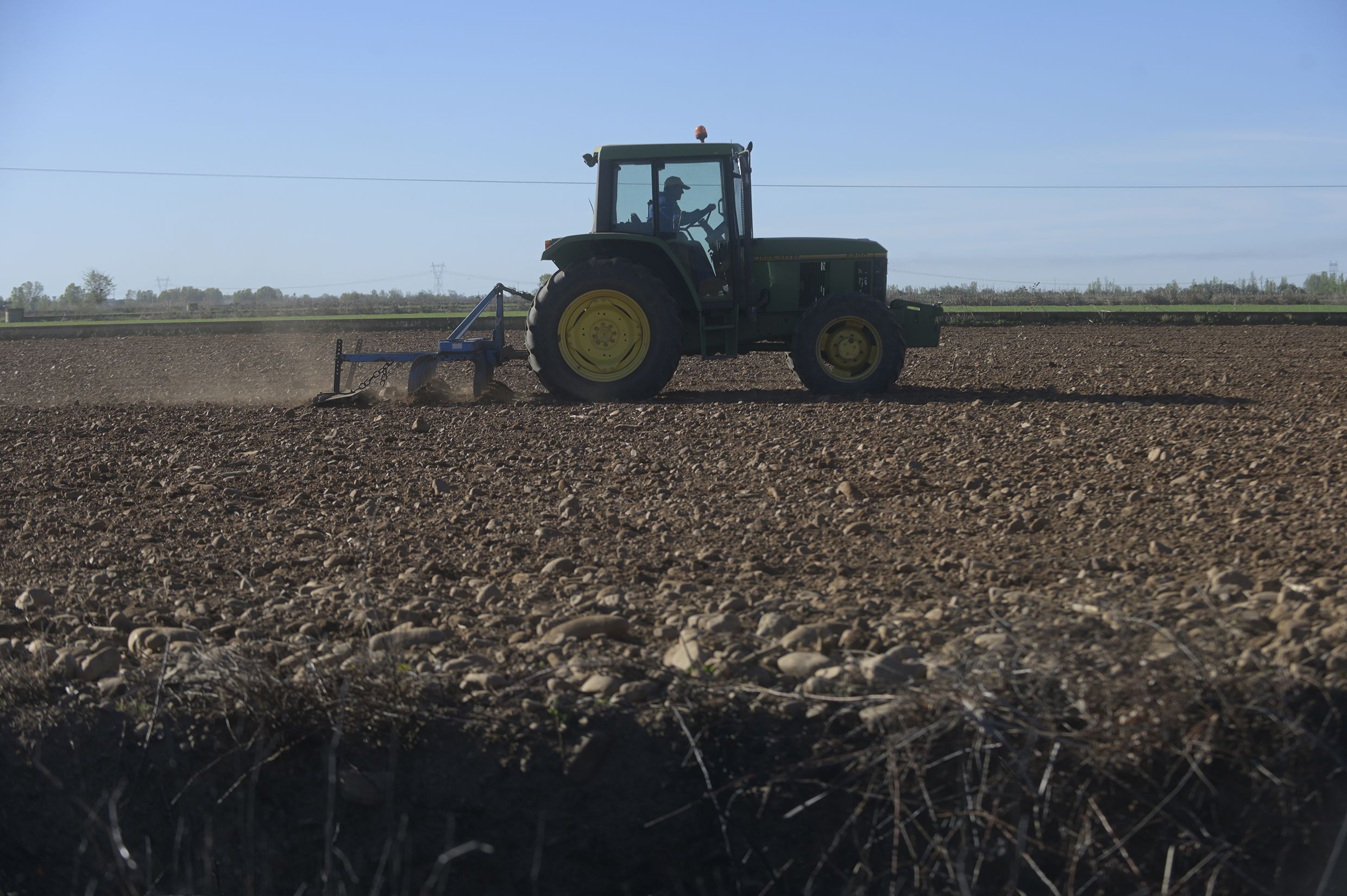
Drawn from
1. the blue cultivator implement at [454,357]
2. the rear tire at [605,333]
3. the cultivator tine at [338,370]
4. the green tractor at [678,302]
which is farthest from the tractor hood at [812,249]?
the cultivator tine at [338,370]

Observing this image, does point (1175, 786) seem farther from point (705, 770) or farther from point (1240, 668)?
point (705, 770)

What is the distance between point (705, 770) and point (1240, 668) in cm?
154

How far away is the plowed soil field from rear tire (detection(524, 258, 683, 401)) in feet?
10.8

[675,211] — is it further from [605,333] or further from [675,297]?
[605,333]

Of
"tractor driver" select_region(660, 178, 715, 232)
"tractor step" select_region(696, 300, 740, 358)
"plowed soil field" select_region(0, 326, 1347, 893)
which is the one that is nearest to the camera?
"plowed soil field" select_region(0, 326, 1347, 893)

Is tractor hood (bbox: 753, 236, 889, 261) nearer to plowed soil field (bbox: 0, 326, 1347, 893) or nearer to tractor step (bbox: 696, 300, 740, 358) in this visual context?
tractor step (bbox: 696, 300, 740, 358)

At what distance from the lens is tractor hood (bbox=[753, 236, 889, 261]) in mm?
10531

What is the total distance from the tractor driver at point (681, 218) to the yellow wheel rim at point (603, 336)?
0.63 meters

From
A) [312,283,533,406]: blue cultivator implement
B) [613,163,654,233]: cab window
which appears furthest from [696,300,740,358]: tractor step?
[312,283,533,406]: blue cultivator implement

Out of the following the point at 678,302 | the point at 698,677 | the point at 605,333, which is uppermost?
the point at 678,302

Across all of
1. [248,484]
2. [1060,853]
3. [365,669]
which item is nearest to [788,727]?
[1060,853]

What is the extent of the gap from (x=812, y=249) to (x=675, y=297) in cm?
138

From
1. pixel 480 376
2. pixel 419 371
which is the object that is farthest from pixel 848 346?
pixel 419 371

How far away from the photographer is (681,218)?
1016 cm
